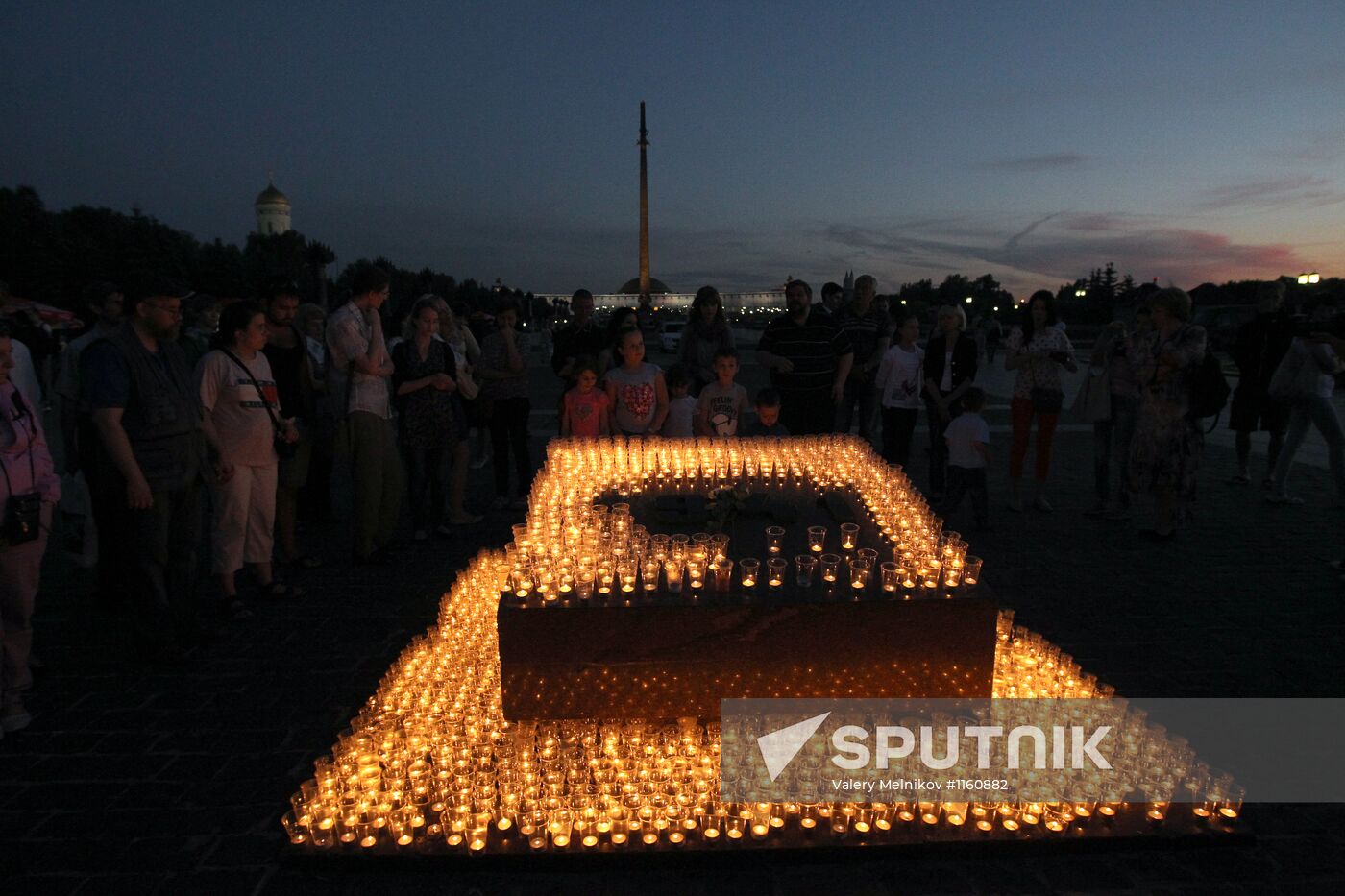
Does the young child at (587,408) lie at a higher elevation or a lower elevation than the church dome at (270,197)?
lower

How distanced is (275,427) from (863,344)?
6.44 metres

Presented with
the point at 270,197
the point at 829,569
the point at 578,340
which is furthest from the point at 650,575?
the point at 270,197

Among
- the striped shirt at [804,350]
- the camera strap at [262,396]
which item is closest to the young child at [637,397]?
the striped shirt at [804,350]

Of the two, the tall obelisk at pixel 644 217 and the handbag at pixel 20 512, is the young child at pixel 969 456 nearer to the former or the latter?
the handbag at pixel 20 512

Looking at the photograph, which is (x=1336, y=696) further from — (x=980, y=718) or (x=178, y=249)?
(x=178, y=249)

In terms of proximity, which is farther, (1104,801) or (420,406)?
(420,406)

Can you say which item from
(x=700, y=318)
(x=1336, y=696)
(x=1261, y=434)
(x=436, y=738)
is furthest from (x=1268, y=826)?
(x=1261, y=434)

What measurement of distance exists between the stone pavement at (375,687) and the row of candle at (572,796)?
0.13 m

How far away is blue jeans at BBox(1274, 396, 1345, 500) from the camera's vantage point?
24.8 ft

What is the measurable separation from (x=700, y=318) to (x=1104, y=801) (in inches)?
218

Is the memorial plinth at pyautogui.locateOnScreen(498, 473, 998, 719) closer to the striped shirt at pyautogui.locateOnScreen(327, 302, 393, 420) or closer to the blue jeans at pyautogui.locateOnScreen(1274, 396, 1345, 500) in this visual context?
the striped shirt at pyautogui.locateOnScreen(327, 302, 393, 420)

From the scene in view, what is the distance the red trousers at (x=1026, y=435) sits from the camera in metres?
7.87

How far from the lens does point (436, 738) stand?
3334 millimetres

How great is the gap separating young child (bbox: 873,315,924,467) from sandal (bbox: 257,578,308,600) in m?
A: 5.94
